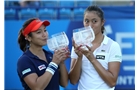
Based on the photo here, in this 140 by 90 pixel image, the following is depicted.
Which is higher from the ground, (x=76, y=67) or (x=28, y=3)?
(x=28, y=3)

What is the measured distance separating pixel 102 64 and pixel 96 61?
0.33 ft

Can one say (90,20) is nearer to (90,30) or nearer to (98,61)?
(90,30)

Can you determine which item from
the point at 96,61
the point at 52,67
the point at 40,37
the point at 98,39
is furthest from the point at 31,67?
the point at 98,39

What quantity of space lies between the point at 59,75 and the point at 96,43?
1.51 ft

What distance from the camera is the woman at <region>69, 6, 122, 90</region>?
2.83 m

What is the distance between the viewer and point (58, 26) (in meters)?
7.18

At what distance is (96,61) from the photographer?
9.26 ft

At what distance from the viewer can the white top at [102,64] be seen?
114 inches

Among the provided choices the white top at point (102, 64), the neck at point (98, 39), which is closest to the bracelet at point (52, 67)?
the white top at point (102, 64)

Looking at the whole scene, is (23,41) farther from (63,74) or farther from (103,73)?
(103,73)

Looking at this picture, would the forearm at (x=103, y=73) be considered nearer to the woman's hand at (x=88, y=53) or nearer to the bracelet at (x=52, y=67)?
the woman's hand at (x=88, y=53)

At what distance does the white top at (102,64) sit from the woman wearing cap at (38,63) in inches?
7.3

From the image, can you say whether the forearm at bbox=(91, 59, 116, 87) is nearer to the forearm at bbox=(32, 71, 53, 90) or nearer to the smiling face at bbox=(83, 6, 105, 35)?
the smiling face at bbox=(83, 6, 105, 35)
